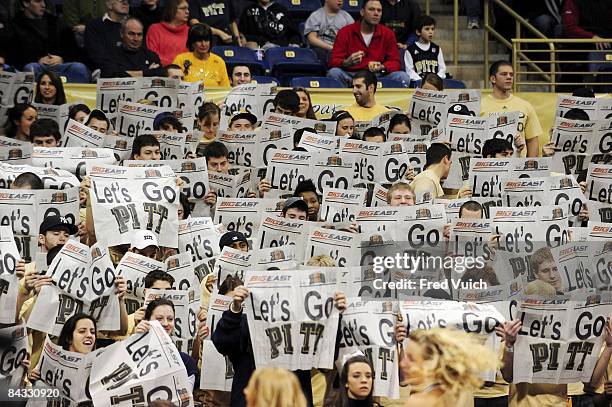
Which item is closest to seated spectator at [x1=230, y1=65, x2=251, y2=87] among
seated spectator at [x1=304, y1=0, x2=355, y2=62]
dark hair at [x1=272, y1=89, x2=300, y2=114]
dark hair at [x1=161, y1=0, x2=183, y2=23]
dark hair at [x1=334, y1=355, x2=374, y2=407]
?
dark hair at [x1=161, y1=0, x2=183, y2=23]

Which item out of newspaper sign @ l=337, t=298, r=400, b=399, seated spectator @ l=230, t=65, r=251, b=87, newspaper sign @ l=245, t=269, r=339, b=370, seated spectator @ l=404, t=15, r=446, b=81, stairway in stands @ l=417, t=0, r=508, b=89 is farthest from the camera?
stairway in stands @ l=417, t=0, r=508, b=89

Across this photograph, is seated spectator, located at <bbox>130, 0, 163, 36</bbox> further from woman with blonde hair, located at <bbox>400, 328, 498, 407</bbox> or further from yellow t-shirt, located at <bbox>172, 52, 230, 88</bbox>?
woman with blonde hair, located at <bbox>400, 328, 498, 407</bbox>

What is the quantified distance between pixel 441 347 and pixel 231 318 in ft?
9.92

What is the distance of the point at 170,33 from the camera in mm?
18031

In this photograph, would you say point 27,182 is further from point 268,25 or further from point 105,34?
point 268,25

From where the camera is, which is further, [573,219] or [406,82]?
[406,82]

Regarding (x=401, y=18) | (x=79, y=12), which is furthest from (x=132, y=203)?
(x=401, y=18)

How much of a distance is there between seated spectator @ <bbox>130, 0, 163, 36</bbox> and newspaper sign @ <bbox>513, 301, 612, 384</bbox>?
8.47m

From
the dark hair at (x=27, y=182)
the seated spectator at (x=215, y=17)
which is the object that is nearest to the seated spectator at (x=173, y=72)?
the seated spectator at (x=215, y=17)

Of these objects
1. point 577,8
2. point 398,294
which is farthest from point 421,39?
point 398,294

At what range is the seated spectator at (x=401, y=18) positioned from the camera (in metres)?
19.7

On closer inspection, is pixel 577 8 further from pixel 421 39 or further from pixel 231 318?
pixel 231 318

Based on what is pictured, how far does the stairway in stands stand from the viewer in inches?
823

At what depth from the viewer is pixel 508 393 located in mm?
11922
